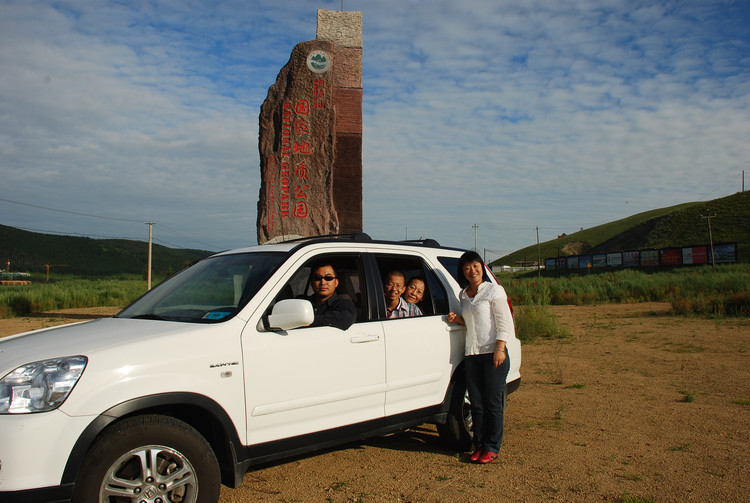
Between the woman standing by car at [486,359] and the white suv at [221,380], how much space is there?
0.17m

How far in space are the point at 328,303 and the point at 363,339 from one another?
36 centimetres

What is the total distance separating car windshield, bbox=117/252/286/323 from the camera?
3771 mm

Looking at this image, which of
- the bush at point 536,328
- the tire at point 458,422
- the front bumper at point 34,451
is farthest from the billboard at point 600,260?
the front bumper at point 34,451

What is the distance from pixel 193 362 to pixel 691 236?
8850 cm

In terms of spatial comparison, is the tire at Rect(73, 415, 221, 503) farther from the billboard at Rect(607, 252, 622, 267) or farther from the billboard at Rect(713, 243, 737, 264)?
the billboard at Rect(607, 252, 622, 267)

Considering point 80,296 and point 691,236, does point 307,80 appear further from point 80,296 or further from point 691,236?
point 691,236

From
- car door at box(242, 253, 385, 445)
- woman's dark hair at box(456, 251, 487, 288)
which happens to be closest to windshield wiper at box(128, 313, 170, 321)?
car door at box(242, 253, 385, 445)

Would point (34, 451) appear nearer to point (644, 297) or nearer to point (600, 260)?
point (644, 297)

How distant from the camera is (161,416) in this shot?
10.4ft

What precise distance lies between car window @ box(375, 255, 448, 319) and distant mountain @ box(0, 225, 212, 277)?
12300 centimetres

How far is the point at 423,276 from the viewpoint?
4973mm

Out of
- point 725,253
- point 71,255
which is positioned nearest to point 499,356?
point 725,253

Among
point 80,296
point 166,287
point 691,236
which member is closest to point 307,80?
point 166,287

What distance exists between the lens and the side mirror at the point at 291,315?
11.3 feet
